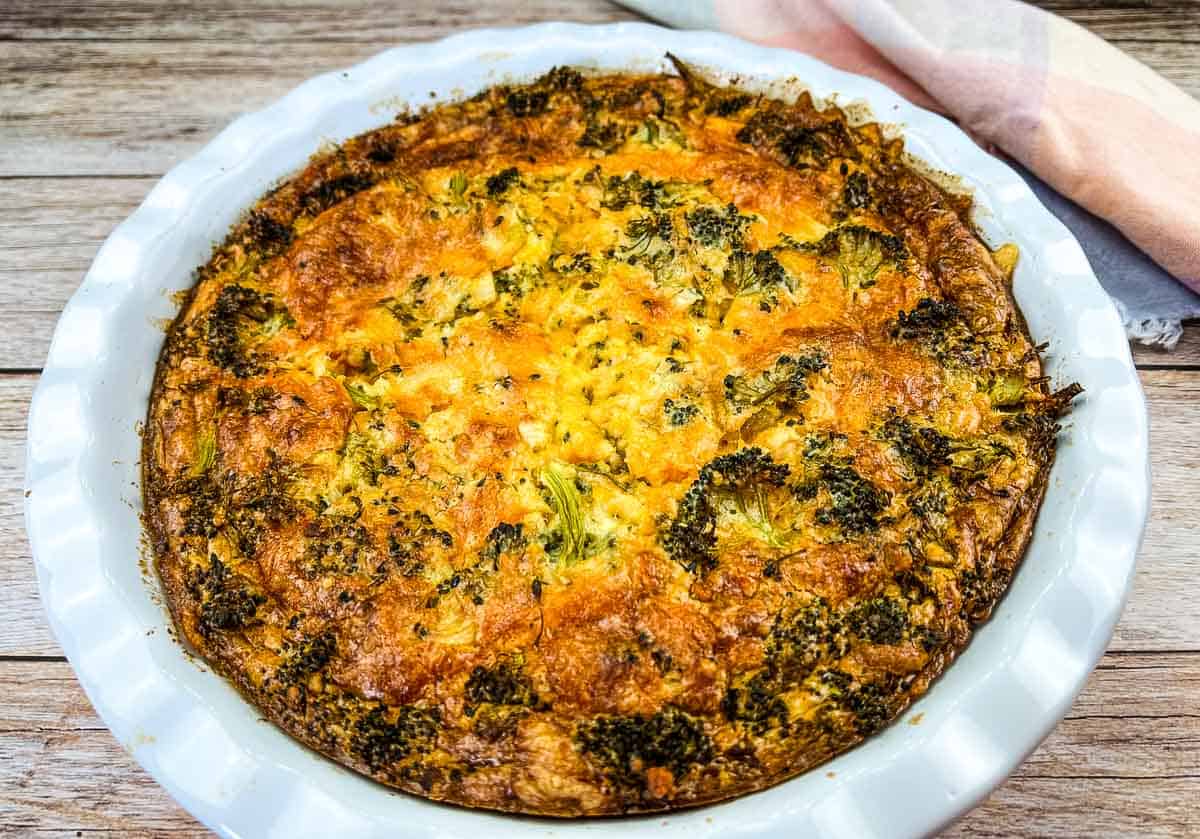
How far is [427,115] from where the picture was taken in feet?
12.0

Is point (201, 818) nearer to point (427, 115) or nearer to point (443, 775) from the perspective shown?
point (443, 775)

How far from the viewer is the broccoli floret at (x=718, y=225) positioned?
9.98ft

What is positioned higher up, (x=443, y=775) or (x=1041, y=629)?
(x=1041, y=629)

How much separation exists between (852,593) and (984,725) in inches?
16.3

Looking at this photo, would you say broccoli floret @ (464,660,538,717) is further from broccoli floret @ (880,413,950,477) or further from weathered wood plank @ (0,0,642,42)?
weathered wood plank @ (0,0,642,42)

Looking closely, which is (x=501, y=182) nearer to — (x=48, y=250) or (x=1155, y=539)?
(x=48, y=250)

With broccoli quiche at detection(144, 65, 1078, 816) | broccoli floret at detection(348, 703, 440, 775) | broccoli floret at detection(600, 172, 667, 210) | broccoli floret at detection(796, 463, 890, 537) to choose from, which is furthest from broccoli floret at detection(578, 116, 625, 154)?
broccoli floret at detection(348, 703, 440, 775)

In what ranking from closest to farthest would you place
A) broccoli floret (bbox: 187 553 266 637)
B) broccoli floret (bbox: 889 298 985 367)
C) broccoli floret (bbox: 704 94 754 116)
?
1. broccoli floret (bbox: 187 553 266 637)
2. broccoli floret (bbox: 889 298 985 367)
3. broccoli floret (bbox: 704 94 754 116)

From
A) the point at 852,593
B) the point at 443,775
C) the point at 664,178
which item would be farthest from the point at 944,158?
the point at 443,775

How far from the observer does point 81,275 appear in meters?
3.83

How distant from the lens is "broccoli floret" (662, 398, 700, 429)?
8.84ft

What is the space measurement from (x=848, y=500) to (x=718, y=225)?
0.97 metres

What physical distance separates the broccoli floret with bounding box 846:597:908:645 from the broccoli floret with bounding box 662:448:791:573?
274 millimetres

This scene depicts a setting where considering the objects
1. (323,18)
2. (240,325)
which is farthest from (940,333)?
(323,18)
